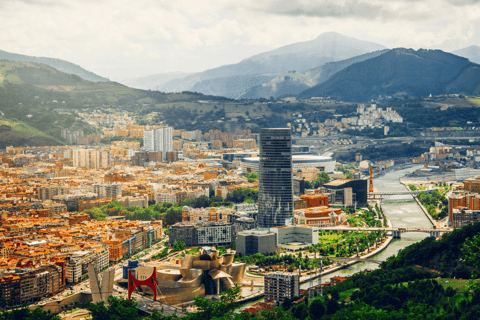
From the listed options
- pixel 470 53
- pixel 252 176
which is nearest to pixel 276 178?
pixel 252 176

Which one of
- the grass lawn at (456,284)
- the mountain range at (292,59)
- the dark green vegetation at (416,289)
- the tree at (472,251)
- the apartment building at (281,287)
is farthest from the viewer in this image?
the mountain range at (292,59)

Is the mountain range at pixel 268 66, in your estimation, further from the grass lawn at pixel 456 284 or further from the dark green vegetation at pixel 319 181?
the grass lawn at pixel 456 284

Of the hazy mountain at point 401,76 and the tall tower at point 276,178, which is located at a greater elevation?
the hazy mountain at point 401,76

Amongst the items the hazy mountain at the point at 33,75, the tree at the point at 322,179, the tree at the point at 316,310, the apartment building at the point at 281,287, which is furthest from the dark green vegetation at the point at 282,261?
the hazy mountain at the point at 33,75

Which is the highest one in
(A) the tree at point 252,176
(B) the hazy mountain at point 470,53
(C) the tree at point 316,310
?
(B) the hazy mountain at point 470,53

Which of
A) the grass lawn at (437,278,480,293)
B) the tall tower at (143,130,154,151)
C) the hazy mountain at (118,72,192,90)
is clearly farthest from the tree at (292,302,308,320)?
the hazy mountain at (118,72,192,90)

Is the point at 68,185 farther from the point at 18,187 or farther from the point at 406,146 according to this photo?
the point at 406,146
